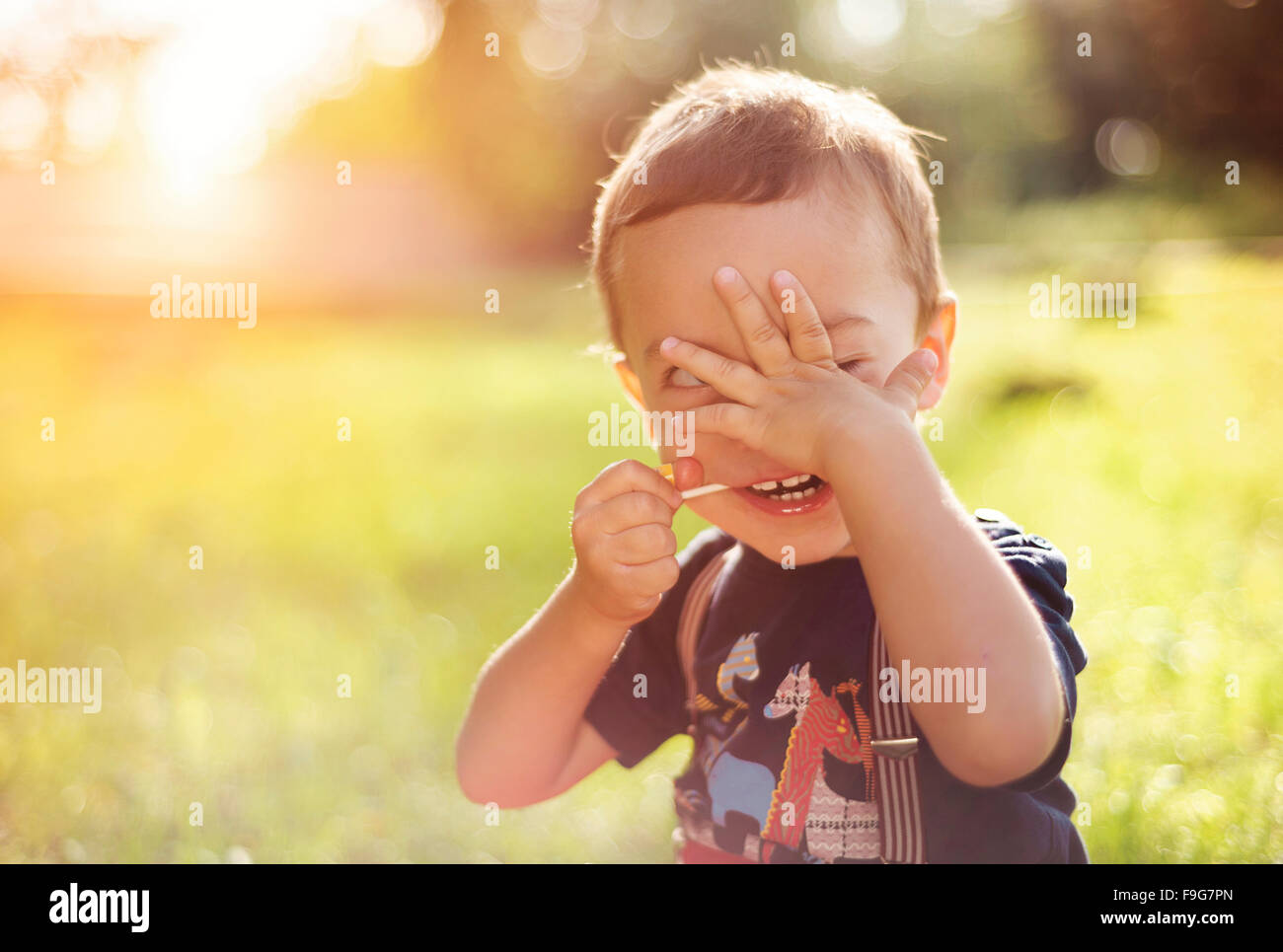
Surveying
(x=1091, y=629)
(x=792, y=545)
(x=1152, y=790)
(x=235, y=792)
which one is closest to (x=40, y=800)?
(x=235, y=792)

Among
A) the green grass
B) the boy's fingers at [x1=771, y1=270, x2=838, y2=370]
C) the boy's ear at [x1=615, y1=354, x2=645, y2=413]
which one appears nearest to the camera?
the boy's fingers at [x1=771, y1=270, x2=838, y2=370]

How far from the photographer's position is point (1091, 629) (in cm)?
273

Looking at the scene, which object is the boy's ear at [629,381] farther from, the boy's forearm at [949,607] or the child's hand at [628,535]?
the boy's forearm at [949,607]

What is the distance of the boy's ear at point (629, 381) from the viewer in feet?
5.40

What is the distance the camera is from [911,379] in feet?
4.28

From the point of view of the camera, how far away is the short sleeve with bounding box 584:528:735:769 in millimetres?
1622

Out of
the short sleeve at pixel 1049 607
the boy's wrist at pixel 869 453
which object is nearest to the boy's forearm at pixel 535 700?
the boy's wrist at pixel 869 453

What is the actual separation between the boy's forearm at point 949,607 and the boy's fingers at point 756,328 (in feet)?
0.52

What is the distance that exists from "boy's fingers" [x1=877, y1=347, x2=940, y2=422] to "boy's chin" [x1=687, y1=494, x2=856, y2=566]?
20 cm

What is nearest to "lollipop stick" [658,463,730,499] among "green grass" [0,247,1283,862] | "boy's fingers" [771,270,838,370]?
"boy's fingers" [771,270,838,370]

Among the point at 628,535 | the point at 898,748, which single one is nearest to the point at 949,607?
the point at 898,748

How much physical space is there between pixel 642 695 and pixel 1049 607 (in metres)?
0.65

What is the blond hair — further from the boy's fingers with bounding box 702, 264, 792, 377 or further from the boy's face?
the boy's fingers with bounding box 702, 264, 792, 377

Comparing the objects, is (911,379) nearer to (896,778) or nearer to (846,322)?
(846,322)
